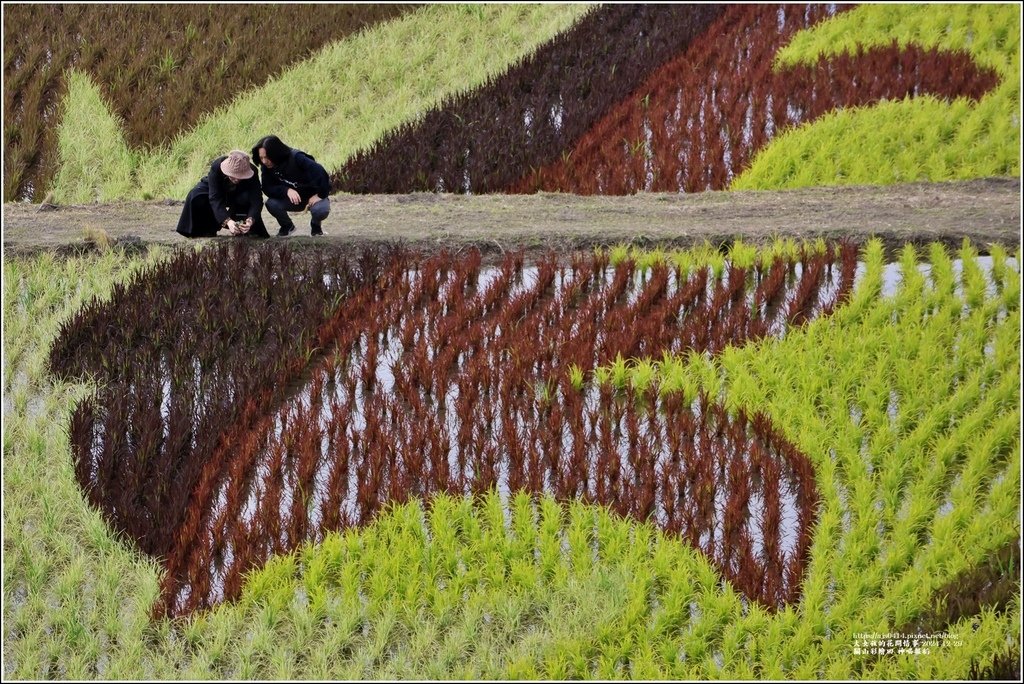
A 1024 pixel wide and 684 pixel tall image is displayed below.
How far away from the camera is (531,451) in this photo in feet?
16.6

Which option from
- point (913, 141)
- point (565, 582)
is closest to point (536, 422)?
point (565, 582)

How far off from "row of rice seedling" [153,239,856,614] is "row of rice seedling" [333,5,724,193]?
7.14ft

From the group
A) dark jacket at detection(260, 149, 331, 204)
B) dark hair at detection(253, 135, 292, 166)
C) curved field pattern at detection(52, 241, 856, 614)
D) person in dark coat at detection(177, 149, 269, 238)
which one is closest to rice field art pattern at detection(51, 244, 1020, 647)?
curved field pattern at detection(52, 241, 856, 614)

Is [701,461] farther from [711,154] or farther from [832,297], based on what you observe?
[711,154]

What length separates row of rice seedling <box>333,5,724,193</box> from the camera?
870 cm

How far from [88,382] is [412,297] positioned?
1.63m

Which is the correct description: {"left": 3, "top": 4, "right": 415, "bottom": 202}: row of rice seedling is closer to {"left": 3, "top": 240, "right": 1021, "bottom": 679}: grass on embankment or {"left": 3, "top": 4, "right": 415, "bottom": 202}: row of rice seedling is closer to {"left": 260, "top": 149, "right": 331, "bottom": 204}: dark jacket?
{"left": 260, "top": 149, "right": 331, "bottom": 204}: dark jacket

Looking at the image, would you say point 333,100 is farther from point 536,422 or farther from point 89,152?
point 536,422

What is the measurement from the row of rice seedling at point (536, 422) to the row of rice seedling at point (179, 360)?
15 cm

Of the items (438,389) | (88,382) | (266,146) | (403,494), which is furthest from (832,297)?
(88,382)

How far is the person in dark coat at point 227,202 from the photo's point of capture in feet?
21.7

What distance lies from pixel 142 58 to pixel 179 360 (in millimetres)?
5285

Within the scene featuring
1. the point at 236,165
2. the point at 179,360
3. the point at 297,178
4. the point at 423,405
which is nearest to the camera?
the point at 423,405

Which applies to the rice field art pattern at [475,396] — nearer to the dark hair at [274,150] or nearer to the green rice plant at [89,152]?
the dark hair at [274,150]
